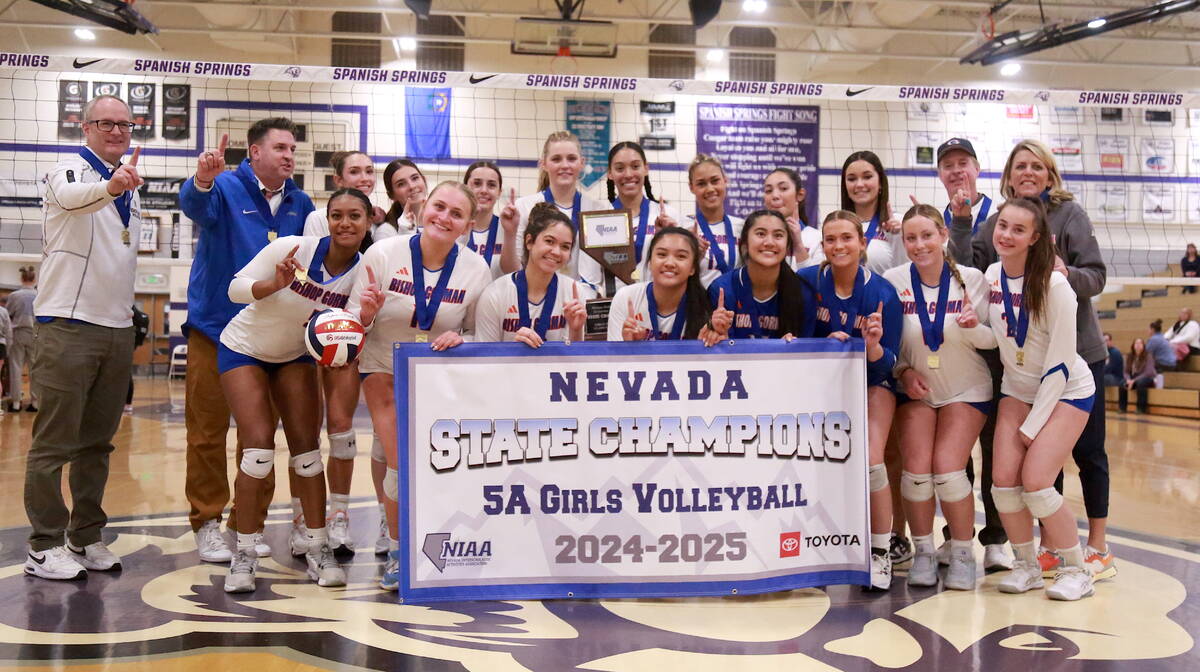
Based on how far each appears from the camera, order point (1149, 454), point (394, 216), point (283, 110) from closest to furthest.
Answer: point (394, 216), point (1149, 454), point (283, 110)

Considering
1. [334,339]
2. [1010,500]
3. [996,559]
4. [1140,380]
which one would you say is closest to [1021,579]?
[1010,500]

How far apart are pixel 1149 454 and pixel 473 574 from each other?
26.1 ft

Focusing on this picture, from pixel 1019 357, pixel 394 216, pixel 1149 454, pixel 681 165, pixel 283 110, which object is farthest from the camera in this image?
pixel 681 165

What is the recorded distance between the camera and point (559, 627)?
127 inches

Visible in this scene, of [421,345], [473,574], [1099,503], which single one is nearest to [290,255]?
[421,345]

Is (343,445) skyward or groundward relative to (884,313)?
groundward

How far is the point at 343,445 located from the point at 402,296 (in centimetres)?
91

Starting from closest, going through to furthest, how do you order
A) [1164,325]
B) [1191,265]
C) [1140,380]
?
[1140,380], [1191,265], [1164,325]

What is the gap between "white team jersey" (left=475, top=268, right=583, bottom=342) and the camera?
3.84 metres

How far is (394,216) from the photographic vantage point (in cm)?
485

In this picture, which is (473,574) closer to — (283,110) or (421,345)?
(421,345)

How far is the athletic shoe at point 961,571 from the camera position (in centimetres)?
382

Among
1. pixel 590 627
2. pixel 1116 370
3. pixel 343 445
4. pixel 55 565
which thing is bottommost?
pixel 590 627

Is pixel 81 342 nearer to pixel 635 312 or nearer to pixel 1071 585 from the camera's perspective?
pixel 635 312
